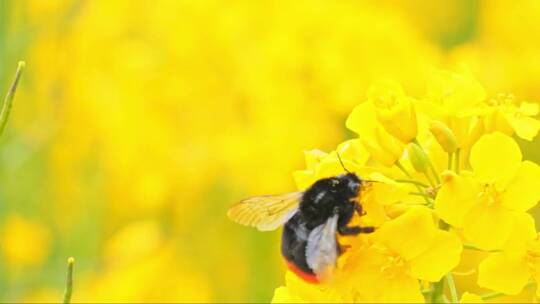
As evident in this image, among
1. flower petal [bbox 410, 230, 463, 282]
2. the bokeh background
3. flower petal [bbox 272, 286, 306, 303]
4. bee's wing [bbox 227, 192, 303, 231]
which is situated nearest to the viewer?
flower petal [bbox 410, 230, 463, 282]

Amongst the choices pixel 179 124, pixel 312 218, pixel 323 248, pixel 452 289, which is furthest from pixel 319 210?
pixel 179 124

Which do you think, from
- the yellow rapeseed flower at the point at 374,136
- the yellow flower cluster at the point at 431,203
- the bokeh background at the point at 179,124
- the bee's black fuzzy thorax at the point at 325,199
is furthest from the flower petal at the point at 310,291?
the bokeh background at the point at 179,124

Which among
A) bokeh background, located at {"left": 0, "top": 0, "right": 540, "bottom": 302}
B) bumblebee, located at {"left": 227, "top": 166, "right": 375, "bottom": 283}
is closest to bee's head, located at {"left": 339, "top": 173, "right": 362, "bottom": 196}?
bumblebee, located at {"left": 227, "top": 166, "right": 375, "bottom": 283}

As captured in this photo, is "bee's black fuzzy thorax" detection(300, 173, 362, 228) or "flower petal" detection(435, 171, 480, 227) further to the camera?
"bee's black fuzzy thorax" detection(300, 173, 362, 228)

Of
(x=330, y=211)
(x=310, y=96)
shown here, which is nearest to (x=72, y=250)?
(x=310, y=96)

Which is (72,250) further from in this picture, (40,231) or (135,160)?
(135,160)

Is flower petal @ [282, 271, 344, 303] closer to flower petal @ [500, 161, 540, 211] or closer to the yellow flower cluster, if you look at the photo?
the yellow flower cluster
